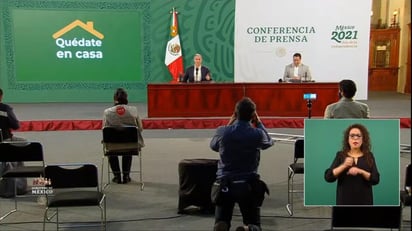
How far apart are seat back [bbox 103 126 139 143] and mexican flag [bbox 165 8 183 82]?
6970mm

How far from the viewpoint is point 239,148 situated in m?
3.15

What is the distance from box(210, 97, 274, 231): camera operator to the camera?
315 cm

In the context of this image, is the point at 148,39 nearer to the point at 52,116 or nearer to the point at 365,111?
the point at 52,116

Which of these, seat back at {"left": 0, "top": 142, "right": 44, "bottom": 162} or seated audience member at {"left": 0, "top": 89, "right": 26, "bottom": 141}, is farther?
seated audience member at {"left": 0, "top": 89, "right": 26, "bottom": 141}

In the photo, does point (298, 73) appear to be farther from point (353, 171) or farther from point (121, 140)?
point (353, 171)

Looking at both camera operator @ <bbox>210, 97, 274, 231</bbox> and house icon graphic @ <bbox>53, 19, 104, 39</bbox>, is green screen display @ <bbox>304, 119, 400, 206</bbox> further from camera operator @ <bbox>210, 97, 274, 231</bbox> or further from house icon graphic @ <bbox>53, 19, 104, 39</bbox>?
house icon graphic @ <bbox>53, 19, 104, 39</bbox>

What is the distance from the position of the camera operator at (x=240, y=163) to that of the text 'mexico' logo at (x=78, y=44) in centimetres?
932

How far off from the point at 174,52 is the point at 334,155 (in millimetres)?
9570

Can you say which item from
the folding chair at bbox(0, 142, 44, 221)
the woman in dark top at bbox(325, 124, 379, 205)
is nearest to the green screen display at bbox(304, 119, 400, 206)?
the woman in dark top at bbox(325, 124, 379, 205)

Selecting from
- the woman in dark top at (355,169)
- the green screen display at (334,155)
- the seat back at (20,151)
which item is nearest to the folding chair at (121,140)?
the seat back at (20,151)

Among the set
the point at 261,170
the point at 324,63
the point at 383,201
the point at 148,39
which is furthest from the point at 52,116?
the point at 383,201

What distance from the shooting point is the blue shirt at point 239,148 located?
3154 mm

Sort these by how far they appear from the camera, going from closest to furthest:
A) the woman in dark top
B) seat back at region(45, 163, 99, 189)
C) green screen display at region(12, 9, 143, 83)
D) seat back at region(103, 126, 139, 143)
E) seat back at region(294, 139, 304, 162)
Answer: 1. the woman in dark top
2. seat back at region(45, 163, 99, 189)
3. seat back at region(294, 139, 304, 162)
4. seat back at region(103, 126, 139, 143)
5. green screen display at region(12, 9, 143, 83)

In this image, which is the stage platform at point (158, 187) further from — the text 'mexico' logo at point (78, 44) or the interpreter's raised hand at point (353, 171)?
the text 'mexico' logo at point (78, 44)
